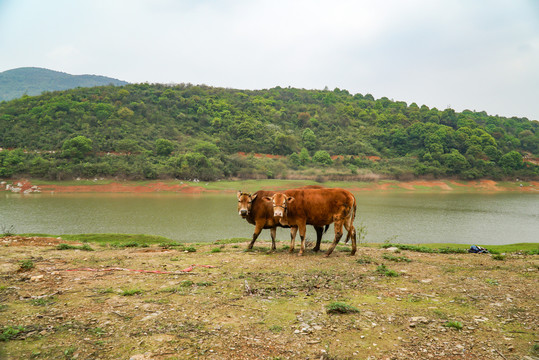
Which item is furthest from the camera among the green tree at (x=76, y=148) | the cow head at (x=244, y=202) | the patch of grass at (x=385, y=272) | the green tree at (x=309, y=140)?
the green tree at (x=309, y=140)

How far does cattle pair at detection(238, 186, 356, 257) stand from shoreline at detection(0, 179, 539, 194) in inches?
1831

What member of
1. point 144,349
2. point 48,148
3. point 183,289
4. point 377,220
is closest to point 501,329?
point 144,349

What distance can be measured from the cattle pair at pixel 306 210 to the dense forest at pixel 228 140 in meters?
54.1

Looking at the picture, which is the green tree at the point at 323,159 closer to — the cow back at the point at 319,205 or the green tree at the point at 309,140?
the green tree at the point at 309,140

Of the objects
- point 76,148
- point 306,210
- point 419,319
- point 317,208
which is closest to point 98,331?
point 419,319

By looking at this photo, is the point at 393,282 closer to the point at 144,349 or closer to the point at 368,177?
the point at 144,349

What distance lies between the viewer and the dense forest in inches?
2468

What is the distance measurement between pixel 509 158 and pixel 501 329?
99.5 meters

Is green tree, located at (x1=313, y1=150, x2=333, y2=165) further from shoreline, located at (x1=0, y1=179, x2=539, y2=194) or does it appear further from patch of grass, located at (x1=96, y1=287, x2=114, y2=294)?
patch of grass, located at (x1=96, y1=287, x2=114, y2=294)

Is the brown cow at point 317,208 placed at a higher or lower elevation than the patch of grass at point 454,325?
higher

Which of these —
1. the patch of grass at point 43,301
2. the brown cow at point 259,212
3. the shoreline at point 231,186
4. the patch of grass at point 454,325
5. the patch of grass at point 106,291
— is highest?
the brown cow at point 259,212

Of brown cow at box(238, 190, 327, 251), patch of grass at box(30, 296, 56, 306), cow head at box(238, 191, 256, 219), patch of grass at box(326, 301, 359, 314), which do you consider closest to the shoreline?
brown cow at box(238, 190, 327, 251)

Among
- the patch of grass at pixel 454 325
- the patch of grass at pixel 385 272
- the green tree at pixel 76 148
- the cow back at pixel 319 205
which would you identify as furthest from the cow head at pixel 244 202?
the green tree at pixel 76 148

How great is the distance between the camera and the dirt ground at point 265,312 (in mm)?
3930
